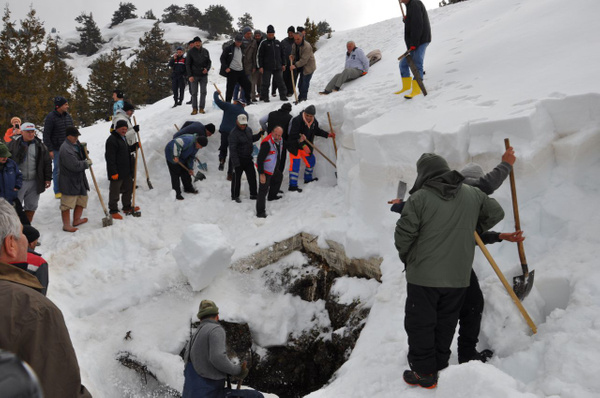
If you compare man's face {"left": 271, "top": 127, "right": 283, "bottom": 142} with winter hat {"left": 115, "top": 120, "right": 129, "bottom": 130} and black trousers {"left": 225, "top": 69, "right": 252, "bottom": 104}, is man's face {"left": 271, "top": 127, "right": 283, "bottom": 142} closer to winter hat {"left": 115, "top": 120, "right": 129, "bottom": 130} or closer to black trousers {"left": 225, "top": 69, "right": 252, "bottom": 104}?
winter hat {"left": 115, "top": 120, "right": 129, "bottom": 130}

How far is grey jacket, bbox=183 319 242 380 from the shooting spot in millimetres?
3701

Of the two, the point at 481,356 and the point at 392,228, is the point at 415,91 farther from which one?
the point at 481,356

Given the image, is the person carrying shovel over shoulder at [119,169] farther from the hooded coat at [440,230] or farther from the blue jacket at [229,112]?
the hooded coat at [440,230]

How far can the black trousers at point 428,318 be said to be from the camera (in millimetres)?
3070

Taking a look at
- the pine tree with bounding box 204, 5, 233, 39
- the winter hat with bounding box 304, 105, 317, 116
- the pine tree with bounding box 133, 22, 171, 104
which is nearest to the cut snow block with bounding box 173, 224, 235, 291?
the winter hat with bounding box 304, 105, 317, 116

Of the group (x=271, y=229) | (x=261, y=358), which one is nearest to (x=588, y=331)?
(x=261, y=358)

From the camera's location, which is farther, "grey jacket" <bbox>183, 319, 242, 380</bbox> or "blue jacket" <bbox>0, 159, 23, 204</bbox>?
"blue jacket" <bbox>0, 159, 23, 204</bbox>

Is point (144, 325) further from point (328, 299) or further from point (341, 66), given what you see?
point (341, 66)

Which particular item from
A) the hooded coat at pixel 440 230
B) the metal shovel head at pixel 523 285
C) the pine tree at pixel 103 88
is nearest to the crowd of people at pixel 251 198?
the hooded coat at pixel 440 230

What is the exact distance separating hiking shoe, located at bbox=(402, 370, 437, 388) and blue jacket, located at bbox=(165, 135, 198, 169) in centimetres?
602

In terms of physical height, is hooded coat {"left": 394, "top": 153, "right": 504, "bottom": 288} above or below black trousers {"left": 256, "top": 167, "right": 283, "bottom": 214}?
above

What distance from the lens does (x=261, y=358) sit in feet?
19.0

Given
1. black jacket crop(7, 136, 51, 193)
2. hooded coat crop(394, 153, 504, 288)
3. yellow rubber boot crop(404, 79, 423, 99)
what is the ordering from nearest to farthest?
hooded coat crop(394, 153, 504, 288) < black jacket crop(7, 136, 51, 193) < yellow rubber boot crop(404, 79, 423, 99)

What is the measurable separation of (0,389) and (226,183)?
309 inches
